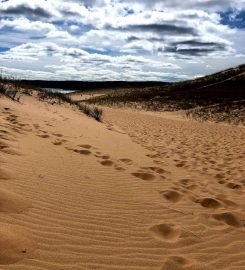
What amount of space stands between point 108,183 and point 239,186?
2.36m

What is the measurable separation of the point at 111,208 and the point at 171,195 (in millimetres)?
1353

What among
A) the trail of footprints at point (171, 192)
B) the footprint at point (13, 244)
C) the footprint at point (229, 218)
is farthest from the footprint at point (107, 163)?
the footprint at point (13, 244)

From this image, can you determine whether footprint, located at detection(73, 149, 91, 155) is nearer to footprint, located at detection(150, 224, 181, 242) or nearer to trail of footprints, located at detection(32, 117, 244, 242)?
trail of footprints, located at detection(32, 117, 244, 242)

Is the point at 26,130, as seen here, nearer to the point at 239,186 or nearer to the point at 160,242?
the point at 239,186

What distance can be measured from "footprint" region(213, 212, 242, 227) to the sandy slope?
12mm

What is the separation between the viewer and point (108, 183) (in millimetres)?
5887

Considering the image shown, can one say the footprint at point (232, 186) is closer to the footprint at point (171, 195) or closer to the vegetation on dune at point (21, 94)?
the footprint at point (171, 195)

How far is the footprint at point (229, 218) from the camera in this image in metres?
4.71

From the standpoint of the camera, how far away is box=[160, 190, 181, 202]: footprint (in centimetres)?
555

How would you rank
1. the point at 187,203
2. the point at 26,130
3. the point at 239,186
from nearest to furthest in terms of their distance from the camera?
the point at 187,203 → the point at 239,186 → the point at 26,130

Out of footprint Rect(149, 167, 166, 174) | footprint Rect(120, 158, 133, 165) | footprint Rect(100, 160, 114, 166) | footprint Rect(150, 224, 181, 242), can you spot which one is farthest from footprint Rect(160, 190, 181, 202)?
footprint Rect(120, 158, 133, 165)

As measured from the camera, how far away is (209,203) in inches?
217

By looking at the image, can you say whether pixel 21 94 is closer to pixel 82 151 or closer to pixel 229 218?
pixel 82 151

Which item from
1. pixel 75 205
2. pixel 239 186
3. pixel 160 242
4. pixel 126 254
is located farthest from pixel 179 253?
pixel 239 186
